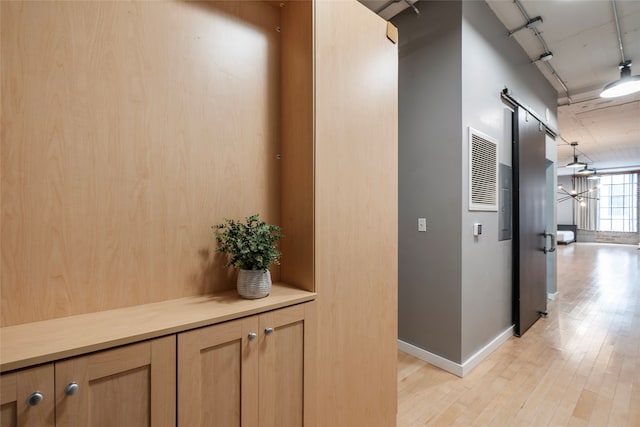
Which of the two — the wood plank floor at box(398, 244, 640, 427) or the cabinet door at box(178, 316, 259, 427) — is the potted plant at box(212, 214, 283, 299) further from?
the wood plank floor at box(398, 244, 640, 427)

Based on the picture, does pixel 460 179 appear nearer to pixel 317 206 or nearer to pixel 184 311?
pixel 317 206

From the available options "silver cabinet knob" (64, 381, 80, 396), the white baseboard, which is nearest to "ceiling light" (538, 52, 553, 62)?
the white baseboard

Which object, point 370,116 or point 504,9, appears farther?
point 504,9

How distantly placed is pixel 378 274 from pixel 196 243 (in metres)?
1.04

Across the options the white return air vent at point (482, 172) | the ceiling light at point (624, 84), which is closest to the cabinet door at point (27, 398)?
the white return air vent at point (482, 172)

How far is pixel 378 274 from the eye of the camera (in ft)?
5.64

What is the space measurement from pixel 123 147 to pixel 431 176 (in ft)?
7.73

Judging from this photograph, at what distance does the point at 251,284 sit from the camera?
1.26m

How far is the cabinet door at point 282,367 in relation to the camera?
3.93 ft

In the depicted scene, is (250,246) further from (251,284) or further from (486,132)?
(486,132)

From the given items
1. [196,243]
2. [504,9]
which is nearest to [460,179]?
[504,9]

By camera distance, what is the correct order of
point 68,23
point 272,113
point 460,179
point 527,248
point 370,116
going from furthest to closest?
point 527,248 < point 460,179 < point 370,116 < point 272,113 < point 68,23

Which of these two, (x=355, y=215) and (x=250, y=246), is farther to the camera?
(x=355, y=215)

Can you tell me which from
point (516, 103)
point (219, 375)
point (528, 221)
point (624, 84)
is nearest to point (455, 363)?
point (528, 221)
